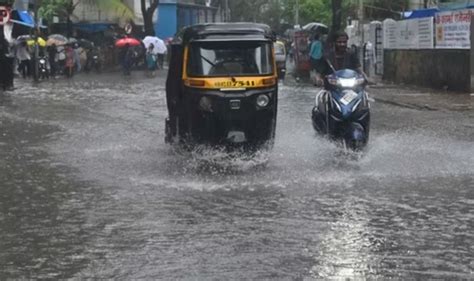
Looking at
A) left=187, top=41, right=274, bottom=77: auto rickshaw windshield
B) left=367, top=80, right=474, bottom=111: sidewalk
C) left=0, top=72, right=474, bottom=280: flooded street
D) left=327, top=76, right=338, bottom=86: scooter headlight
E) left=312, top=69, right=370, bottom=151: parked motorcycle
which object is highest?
left=187, top=41, right=274, bottom=77: auto rickshaw windshield

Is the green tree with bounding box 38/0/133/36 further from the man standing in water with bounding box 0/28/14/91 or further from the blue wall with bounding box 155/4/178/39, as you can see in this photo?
the man standing in water with bounding box 0/28/14/91

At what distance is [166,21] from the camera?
191 ft

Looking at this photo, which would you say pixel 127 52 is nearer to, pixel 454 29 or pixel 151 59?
pixel 151 59

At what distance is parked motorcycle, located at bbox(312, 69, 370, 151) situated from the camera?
452 inches

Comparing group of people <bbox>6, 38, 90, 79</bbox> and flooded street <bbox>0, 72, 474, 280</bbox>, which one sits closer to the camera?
flooded street <bbox>0, 72, 474, 280</bbox>

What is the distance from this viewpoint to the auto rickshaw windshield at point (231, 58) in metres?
11.0

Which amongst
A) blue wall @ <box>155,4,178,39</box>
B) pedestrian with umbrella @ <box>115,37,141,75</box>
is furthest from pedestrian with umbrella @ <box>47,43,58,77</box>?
blue wall @ <box>155,4,178,39</box>

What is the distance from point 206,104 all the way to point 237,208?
8.53ft

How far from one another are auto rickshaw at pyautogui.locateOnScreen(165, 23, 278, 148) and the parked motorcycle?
1051 millimetres

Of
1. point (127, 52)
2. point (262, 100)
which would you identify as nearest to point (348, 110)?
point (262, 100)

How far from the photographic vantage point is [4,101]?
2197 centimetres

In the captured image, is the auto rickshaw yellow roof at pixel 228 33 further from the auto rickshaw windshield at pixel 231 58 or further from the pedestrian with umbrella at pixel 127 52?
the pedestrian with umbrella at pixel 127 52

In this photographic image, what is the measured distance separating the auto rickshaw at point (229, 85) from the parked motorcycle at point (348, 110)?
1.05 meters

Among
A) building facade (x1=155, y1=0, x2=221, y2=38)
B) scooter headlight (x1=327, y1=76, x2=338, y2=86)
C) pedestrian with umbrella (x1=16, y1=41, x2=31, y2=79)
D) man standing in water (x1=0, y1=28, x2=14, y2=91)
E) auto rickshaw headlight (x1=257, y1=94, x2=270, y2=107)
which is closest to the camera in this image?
auto rickshaw headlight (x1=257, y1=94, x2=270, y2=107)
